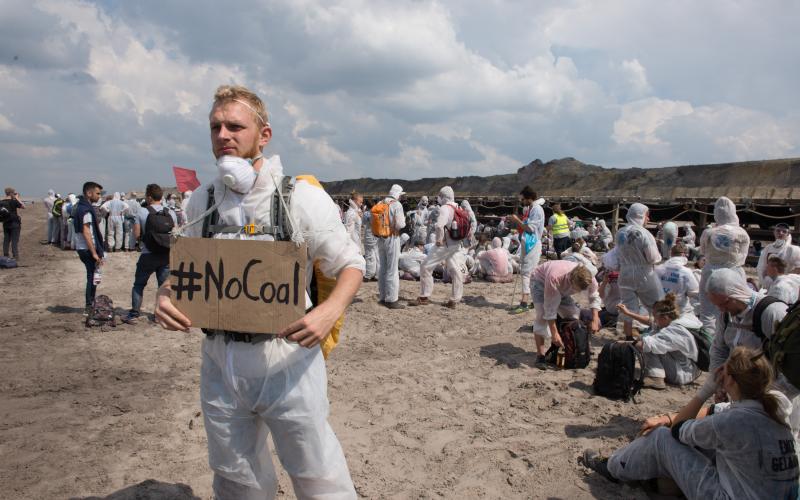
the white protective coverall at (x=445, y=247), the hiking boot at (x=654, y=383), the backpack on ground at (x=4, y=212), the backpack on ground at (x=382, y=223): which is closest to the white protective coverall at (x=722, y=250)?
the hiking boot at (x=654, y=383)

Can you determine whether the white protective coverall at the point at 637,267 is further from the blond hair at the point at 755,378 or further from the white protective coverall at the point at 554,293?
the blond hair at the point at 755,378

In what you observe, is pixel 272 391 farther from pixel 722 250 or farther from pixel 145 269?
pixel 145 269

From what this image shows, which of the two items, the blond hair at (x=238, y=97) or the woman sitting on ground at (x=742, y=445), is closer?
the blond hair at (x=238, y=97)

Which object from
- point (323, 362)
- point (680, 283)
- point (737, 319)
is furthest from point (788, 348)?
point (680, 283)

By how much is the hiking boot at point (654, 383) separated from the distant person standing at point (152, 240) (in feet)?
19.5

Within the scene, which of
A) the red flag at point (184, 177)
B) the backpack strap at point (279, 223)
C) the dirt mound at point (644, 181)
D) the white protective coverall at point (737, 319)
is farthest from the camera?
the dirt mound at point (644, 181)

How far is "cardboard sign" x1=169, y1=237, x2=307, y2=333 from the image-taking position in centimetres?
182

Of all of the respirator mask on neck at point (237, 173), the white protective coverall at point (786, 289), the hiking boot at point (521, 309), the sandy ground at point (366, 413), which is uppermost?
the respirator mask on neck at point (237, 173)

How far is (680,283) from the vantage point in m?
6.52

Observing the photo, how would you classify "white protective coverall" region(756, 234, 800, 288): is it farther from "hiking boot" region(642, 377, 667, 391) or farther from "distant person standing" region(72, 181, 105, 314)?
"distant person standing" region(72, 181, 105, 314)

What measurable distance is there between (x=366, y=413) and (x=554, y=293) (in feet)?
8.04

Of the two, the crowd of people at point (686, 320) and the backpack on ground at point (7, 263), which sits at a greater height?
the crowd of people at point (686, 320)

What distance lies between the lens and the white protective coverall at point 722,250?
5.59 m

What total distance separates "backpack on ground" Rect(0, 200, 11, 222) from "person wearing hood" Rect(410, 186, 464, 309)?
10.5 m
